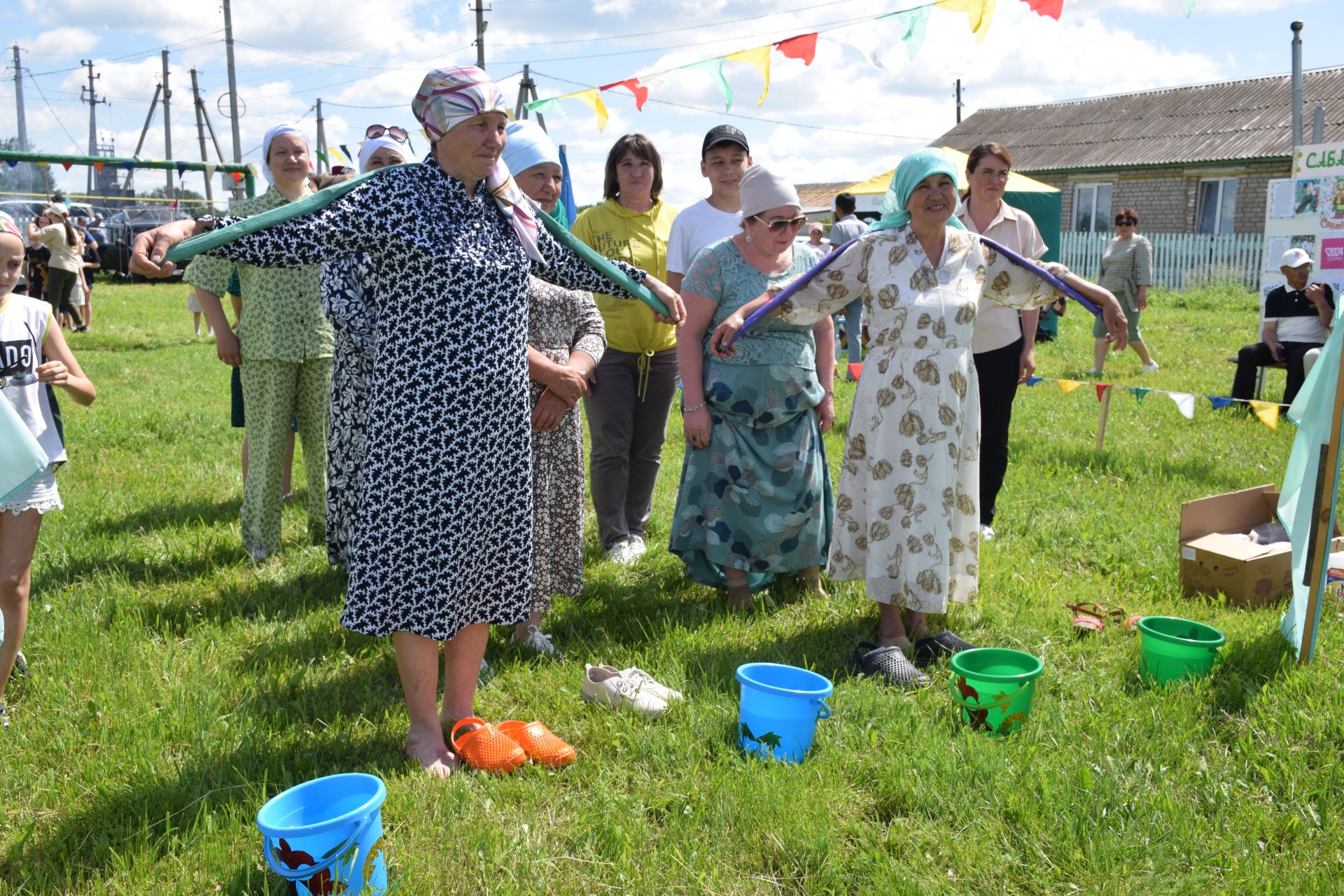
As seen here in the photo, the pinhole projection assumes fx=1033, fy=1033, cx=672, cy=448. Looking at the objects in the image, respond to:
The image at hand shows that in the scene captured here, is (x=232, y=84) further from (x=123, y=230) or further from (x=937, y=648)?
(x=937, y=648)

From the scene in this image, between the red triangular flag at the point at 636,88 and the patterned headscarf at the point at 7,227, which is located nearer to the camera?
the patterned headscarf at the point at 7,227

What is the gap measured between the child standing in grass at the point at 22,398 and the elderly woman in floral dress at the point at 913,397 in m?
2.41

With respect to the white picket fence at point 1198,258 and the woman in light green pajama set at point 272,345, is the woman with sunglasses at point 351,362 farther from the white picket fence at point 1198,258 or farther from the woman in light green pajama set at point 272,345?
the white picket fence at point 1198,258

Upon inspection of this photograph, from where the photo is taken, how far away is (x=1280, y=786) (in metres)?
3.13

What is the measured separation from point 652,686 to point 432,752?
843 millimetres

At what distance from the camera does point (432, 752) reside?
3271 millimetres

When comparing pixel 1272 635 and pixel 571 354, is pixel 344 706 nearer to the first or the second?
pixel 571 354

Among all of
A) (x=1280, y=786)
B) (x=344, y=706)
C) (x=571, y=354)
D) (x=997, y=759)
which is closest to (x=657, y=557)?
(x=571, y=354)

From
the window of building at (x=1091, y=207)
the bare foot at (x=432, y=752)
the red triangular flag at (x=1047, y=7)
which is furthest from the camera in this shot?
the window of building at (x=1091, y=207)

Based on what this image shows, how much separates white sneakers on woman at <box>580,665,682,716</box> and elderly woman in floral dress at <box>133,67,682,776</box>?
0.58 metres

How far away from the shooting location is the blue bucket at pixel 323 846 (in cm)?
240

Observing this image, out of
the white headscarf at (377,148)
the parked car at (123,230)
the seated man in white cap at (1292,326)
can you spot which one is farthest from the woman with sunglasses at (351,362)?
the parked car at (123,230)

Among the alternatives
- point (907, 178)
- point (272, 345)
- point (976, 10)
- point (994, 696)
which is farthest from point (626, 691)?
point (976, 10)

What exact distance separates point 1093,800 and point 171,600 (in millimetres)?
4013
